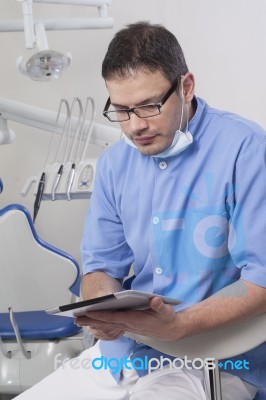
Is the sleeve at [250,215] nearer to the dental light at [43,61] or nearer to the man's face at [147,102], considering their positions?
the man's face at [147,102]

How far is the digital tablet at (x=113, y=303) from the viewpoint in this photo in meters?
1.07

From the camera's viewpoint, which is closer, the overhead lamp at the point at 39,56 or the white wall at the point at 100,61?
the overhead lamp at the point at 39,56

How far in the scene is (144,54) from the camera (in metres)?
1.43

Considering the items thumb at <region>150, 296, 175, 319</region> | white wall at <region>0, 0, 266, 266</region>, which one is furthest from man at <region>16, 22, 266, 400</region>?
white wall at <region>0, 0, 266, 266</region>

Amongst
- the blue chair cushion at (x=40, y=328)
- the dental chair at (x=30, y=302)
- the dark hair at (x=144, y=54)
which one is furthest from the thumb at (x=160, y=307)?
the blue chair cushion at (x=40, y=328)

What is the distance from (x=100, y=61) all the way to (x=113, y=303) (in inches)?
82.4

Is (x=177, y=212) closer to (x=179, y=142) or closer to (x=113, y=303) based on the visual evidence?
(x=179, y=142)

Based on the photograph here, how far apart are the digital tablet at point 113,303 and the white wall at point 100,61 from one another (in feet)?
6.30

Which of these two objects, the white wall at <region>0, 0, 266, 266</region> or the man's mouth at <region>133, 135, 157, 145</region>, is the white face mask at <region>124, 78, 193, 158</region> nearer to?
the man's mouth at <region>133, 135, 157, 145</region>

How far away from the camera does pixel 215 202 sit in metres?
1.46

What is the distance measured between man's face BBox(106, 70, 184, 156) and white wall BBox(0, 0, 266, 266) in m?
1.52

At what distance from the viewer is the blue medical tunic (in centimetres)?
142

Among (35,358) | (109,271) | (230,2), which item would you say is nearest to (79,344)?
(35,358)

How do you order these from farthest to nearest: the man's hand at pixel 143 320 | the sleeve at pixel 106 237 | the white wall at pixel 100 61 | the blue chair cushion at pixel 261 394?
the white wall at pixel 100 61 → the sleeve at pixel 106 237 → the blue chair cushion at pixel 261 394 → the man's hand at pixel 143 320
